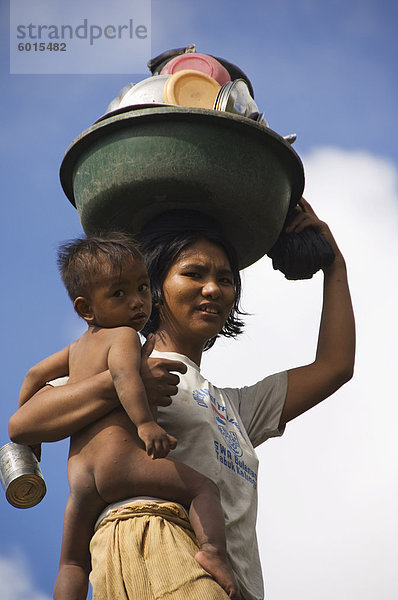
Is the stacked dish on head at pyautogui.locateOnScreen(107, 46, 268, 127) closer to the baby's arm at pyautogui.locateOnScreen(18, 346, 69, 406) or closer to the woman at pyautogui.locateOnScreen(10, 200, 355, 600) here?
the woman at pyautogui.locateOnScreen(10, 200, 355, 600)

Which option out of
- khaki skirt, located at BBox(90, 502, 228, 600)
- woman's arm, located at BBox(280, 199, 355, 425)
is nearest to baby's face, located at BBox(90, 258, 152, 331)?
khaki skirt, located at BBox(90, 502, 228, 600)

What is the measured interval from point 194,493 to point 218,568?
0.33 meters

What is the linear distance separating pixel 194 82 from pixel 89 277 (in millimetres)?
1367

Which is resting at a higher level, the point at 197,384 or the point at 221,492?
the point at 197,384

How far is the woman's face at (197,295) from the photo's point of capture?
4.99 metres

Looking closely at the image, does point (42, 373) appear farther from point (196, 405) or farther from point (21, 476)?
point (196, 405)

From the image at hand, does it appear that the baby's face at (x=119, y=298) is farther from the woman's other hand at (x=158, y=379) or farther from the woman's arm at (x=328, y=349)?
the woman's arm at (x=328, y=349)

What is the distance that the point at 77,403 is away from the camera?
169 inches

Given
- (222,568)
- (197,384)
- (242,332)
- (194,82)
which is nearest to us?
(222,568)

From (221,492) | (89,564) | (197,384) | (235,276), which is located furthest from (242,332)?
(89,564)

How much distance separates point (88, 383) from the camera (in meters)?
4.30

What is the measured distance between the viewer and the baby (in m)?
4.07

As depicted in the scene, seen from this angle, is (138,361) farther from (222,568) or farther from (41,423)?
(222,568)

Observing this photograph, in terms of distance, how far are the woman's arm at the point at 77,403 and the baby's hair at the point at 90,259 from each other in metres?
0.37
